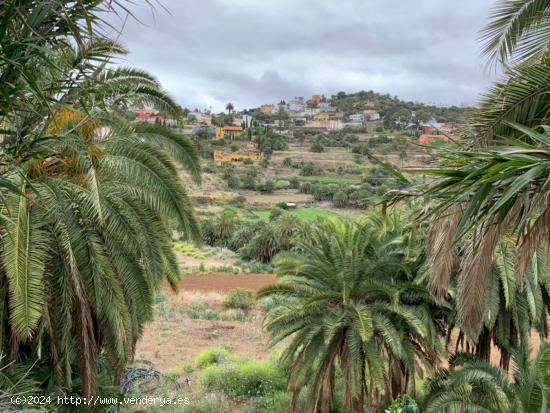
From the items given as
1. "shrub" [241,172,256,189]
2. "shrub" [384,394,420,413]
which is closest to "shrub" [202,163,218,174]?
"shrub" [241,172,256,189]

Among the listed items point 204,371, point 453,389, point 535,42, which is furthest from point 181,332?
point 535,42

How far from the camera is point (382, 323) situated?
25.8 ft

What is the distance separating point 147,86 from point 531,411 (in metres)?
7.55

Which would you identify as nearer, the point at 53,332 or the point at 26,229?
the point at 26,229

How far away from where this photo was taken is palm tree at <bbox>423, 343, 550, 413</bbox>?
241 inches

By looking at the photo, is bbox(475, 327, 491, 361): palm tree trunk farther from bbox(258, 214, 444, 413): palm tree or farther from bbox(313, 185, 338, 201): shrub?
bbox(313, 185, 338, 201): shrub

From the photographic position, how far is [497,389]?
6.64 meters

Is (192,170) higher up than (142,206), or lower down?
higher up

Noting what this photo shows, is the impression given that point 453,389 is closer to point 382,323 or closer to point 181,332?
point 382,323

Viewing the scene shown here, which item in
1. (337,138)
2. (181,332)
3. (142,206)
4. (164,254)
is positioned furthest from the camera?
(337,138)

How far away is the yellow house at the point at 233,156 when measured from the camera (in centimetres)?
7963

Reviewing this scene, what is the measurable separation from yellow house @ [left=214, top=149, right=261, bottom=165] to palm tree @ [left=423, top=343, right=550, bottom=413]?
71881 millimetres

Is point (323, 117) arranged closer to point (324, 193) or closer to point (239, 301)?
point (324, 193)

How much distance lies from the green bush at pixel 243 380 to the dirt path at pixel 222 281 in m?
11.5
